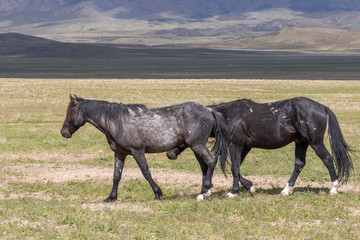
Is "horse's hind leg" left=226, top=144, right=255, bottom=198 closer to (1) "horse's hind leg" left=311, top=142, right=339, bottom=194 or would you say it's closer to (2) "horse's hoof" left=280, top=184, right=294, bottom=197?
(2) "horse's hoof" left=280, top=184, right=294, bottom=197

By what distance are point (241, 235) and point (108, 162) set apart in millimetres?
10446

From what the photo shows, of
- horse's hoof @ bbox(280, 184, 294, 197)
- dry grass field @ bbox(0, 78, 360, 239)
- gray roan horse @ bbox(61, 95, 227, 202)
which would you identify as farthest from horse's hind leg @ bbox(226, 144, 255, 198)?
horse's hoof @ bbox(280, 184, 294, 197)

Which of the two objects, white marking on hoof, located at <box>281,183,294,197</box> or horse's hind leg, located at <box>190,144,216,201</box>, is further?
white marking on hoof, located at <box>281,183,294,197</box>

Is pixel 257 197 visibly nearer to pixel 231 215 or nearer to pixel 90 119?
pixel 231 215

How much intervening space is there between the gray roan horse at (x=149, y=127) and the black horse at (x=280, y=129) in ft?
1.47

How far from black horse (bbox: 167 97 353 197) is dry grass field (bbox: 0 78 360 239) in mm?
719

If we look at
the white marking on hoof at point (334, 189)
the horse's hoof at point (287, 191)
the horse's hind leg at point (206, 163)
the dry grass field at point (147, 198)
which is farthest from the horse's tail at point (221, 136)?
the white marking on hoof at point (334, 189)

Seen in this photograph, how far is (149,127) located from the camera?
42.0 feet

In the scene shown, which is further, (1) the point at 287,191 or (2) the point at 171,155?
(2) the point at 171,155

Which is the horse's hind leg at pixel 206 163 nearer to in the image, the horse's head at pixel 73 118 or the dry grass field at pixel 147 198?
the dry grass field at pixel 147 198

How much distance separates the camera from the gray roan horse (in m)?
12.7

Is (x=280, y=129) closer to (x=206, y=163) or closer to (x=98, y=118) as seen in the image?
(x=206, y=163)

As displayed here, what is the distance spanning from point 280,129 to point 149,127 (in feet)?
9.36

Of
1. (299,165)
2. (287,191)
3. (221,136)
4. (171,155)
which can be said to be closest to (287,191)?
(287,191)
